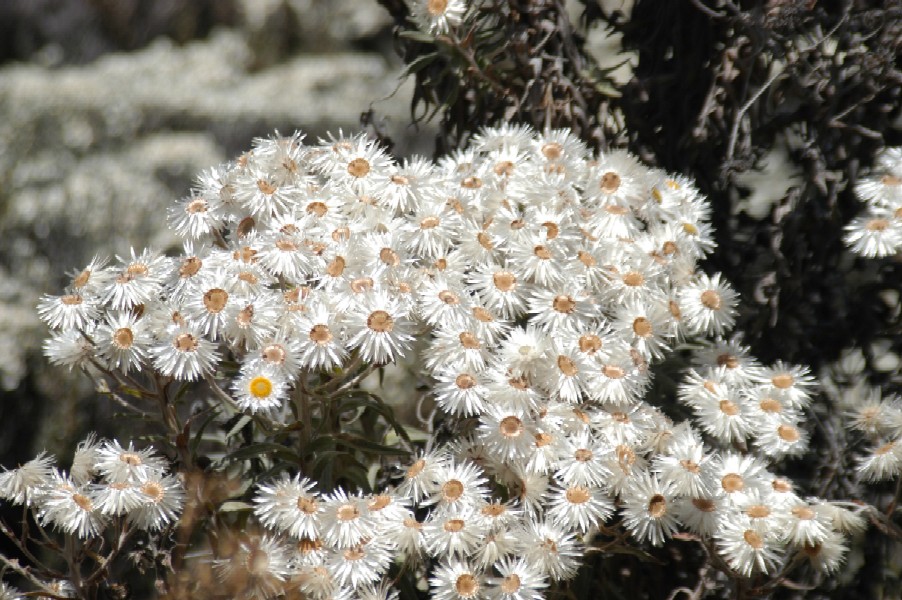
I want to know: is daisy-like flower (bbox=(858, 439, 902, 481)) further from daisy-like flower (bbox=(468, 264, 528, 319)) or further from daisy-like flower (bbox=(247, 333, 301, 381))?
daisy-like flower (bbox=(247, 333, 301, 381))

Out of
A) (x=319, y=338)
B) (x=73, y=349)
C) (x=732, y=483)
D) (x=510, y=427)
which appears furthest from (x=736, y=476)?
(x=73, y=349)

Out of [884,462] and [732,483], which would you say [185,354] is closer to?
[732,483]

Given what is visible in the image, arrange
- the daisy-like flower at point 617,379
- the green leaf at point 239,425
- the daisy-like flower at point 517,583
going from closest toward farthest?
the daisy-like flower at point 517,583 → the daisy-like flower at point 617,379 → the green leaf at point 239,425

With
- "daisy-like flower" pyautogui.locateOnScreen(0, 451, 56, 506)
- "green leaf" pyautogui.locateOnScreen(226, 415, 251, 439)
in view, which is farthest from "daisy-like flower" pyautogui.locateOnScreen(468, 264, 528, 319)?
"daisy-like flower" pyautogui.locateOnScreen(0, 451, 56, 506)

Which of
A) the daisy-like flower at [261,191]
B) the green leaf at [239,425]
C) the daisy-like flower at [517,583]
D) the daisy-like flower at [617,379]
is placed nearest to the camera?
the daisy-like flower at [517,583]

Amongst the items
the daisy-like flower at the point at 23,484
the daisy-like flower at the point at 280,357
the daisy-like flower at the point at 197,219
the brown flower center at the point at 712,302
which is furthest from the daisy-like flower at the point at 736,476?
the daisy-like flower at the point at 23,484

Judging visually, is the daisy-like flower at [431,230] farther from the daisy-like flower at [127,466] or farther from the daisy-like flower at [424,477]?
the daisy-like flower at [127,466]

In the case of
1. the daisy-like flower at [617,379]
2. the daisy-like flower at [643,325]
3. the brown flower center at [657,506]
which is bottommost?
the brown flower center at [657,506]
